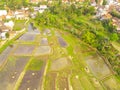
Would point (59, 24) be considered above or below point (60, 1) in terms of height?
below

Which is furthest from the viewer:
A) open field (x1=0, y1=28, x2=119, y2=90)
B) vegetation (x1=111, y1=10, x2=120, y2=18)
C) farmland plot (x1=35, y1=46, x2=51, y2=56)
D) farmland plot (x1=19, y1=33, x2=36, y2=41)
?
vegetation (x1=111, y1=10, x2=120, y2=18)

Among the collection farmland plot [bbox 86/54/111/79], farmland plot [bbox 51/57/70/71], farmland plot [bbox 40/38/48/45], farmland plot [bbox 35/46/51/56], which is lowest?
farmland plot [bbox 86/54/111/79]

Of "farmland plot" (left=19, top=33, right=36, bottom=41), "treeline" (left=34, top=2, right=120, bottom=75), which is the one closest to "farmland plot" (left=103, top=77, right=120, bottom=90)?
"treeline" (left=34, top=2, right=120, bottom=75)

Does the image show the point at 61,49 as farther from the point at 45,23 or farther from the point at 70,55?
the point at 45,23

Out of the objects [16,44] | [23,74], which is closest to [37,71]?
[23,74]

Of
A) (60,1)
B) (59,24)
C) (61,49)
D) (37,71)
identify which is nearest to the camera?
(37,71)

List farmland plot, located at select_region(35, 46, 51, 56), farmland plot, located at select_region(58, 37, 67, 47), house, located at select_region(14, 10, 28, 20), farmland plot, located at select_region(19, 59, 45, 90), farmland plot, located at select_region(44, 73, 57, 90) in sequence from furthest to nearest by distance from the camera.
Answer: house, located at select_region(14, 10, 28, 20) < farmland plot, located at select_region(58, 37, 67, 47) < farmland plot, located at select_region(35, 46, 51, 56) < farmland plot, located at select_region(19, 59, 45, 90) < farmland plot, located at select_region(44, 73, 57, 90)

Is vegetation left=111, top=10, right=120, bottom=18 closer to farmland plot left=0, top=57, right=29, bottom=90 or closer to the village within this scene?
the village
